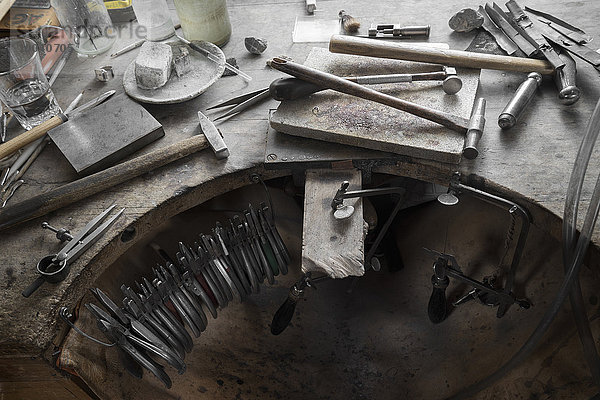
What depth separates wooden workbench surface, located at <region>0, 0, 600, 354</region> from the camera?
3.30ft

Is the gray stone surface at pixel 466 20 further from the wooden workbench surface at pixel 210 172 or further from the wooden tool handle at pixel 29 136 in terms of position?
the wooden tool handle at pixel 29 136

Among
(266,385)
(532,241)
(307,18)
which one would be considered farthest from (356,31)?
(266,385)

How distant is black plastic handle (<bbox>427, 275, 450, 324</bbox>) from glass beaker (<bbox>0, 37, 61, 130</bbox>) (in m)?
1.01

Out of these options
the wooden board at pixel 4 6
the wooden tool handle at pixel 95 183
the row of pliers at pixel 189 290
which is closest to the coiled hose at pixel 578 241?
the row of pliers at pixel 189 290

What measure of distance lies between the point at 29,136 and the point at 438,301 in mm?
1051

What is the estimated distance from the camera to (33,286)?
980 mm

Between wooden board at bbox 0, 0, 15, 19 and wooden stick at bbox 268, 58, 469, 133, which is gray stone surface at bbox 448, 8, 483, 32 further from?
wooden board at bbox 0, 0, 15, 19

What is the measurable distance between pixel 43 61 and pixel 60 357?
860mm

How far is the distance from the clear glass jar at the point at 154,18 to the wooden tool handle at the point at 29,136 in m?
0.38

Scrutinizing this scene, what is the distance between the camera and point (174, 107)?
1321 mm

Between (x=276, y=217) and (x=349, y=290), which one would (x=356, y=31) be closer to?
(x=276, y=217)

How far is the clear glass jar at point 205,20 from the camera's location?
1387 millimetres

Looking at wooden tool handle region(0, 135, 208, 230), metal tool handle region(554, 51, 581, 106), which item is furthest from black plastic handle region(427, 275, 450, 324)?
wooden tool handle region(0, 135, 208, 230)

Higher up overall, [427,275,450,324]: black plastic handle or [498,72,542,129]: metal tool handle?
[498,72,542,129]: metal tool handle
